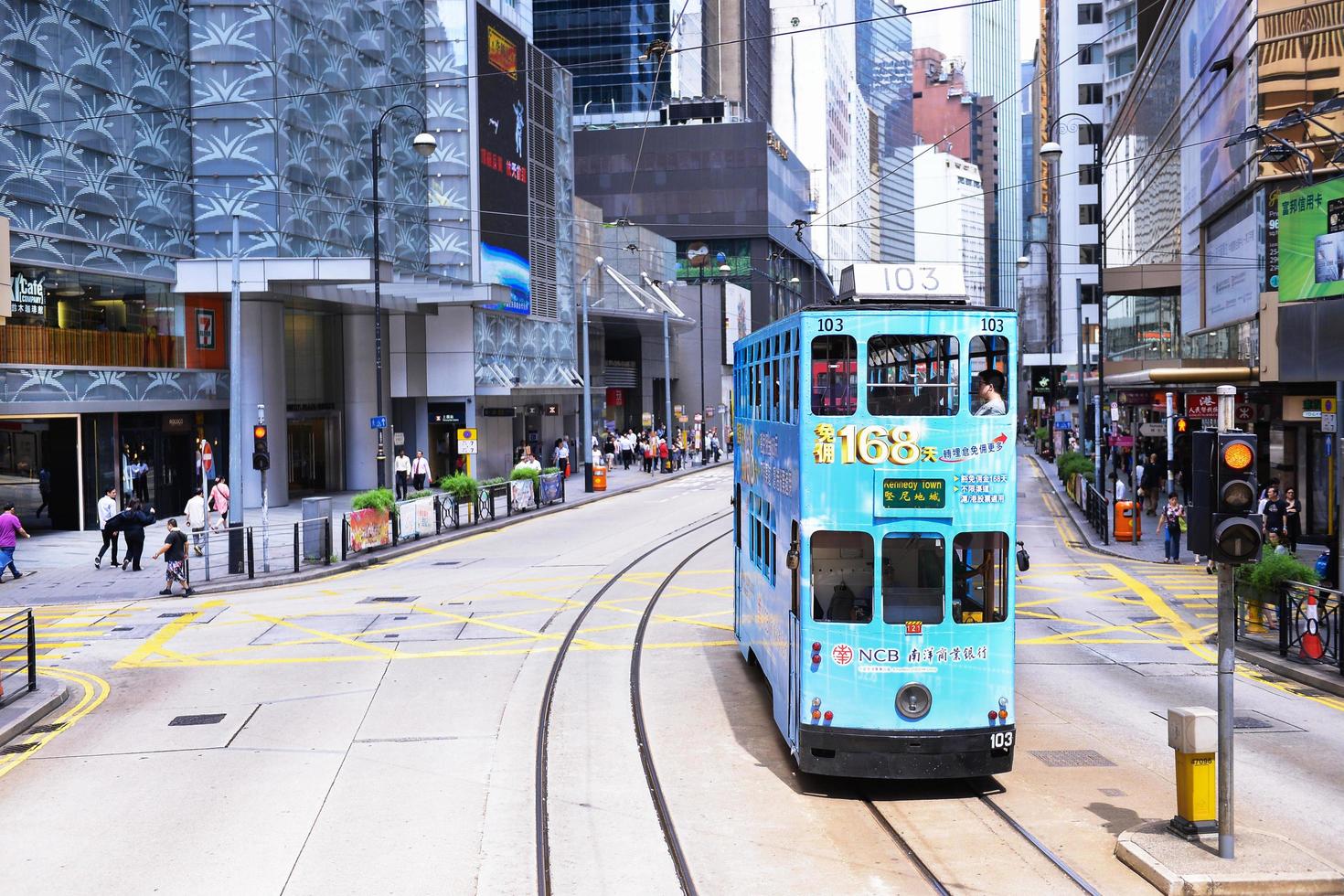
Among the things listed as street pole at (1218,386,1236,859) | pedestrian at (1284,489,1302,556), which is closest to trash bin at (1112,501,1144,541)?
pedestrian at (1284,489,1302,556)

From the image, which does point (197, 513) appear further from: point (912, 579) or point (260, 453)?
point (912, 579)

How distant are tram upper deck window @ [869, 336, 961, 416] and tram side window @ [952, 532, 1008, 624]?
1154 millimetres

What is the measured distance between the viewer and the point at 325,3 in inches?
1690

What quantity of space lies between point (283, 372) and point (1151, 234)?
36337 millimetres

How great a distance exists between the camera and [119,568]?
28.4 meters

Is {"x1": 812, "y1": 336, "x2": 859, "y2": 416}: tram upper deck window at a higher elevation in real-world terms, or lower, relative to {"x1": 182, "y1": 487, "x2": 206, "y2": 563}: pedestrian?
higher

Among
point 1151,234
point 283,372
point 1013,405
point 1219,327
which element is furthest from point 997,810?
point 1151,234

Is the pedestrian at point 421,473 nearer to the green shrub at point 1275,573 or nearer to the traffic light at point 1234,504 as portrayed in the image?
the green shrub at point 1275,573

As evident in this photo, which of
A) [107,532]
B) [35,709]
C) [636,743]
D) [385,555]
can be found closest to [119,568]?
[107,532]

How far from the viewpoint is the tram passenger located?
11.0 meters

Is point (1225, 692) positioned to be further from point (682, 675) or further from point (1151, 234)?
point (1151, 234)

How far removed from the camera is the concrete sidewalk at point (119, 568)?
82.5 ft

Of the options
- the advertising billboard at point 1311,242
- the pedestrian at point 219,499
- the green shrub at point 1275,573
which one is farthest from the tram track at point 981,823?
the pedestrian at point 219,499

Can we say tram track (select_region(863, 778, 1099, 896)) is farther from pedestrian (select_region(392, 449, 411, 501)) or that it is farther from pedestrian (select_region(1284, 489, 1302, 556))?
pedestrian (select_region(392, 449, 411, 501))
